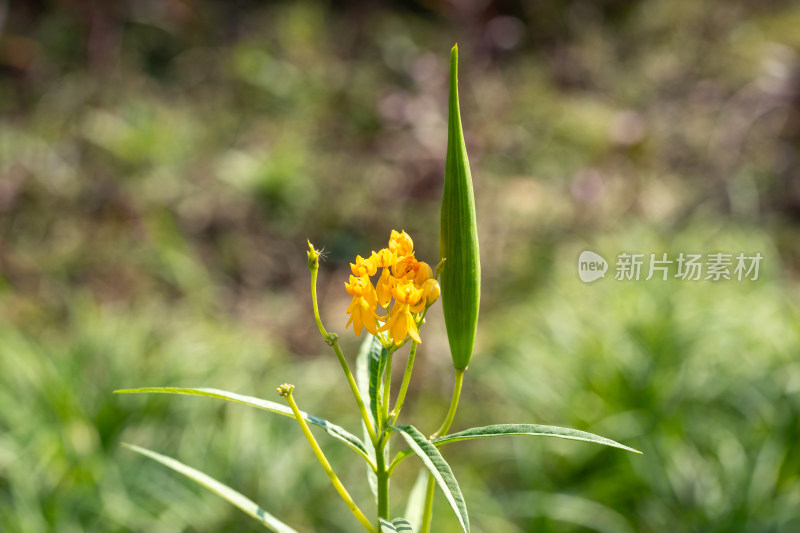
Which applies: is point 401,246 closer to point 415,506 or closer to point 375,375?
point 375,375

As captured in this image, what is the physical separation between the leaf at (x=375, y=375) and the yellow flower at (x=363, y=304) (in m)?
0.04

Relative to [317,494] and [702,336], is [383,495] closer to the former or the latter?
[317,494]

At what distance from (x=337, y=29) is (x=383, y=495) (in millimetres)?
4429

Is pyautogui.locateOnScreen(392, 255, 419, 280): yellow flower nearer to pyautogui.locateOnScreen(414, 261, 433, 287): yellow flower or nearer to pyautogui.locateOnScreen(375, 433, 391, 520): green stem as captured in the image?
pyautogui.locateOnScreen(414, 261, 433, 287): yellow flower

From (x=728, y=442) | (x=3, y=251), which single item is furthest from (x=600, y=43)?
(x=3, y=251)

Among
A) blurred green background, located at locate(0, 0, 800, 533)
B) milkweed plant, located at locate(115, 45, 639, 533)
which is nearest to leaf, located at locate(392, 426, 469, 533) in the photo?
milkweed plant, located at locate(115, 45, 639, 533)

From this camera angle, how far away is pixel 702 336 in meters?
2.09

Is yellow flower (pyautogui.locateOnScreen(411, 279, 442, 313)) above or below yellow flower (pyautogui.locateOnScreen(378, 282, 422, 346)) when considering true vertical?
above

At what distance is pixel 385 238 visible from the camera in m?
3.12

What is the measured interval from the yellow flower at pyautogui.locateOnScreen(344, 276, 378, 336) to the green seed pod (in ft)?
0.18

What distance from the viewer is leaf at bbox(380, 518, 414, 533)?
47 centimetres

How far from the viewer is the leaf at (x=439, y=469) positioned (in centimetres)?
43

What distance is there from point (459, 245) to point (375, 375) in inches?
5.5

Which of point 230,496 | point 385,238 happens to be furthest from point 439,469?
point 385,238
